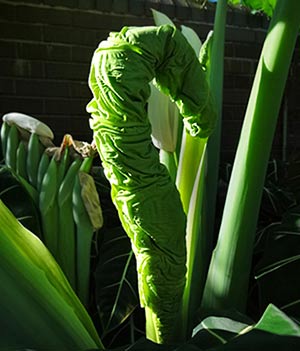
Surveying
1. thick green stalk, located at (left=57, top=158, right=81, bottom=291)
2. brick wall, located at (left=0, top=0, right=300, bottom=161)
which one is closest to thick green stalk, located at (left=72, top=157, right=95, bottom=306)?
thick green stalk, located at (left=57, top=158, right=81, bottom=291)

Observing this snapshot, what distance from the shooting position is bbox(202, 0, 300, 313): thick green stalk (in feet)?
1.72

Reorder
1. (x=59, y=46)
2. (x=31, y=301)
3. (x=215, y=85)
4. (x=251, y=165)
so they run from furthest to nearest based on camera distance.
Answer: (x=59, y=46)
(x=215, y=85)
(x=251, y=165)
(x=31, y=301)

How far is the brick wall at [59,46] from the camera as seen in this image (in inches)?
78.9

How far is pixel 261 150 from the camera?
0.54 metres

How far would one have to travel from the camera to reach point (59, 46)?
209cm

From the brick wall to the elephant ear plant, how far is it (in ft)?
5.25

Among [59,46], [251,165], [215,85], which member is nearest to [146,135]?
[251,165]

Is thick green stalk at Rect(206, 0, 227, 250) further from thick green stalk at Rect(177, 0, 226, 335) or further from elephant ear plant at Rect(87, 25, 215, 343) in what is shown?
elephant ear plant at Rect(87, 25, 215, 343)

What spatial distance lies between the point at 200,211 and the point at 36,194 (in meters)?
0.35

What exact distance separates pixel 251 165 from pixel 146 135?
0.16 metres

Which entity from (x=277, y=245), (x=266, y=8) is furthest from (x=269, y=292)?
(x=266, y=8)

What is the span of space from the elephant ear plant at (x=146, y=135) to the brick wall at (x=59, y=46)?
5.25 feet

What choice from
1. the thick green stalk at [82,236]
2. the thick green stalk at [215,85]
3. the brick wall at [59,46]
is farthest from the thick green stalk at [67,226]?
the brick wall at [59,46]

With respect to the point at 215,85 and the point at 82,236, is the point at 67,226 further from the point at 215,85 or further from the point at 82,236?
the point at 215,85
